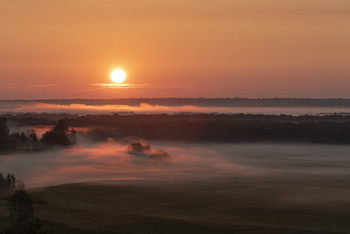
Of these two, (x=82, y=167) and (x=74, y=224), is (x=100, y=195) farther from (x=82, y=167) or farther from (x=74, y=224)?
(x=82, y=167)

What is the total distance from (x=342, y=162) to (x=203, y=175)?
49.3m

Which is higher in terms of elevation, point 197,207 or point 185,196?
point 185,196

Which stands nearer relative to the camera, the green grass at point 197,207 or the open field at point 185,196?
the green grass at point 197,207

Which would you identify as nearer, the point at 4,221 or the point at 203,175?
the point at 4,221

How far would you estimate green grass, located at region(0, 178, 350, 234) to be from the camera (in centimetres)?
7494

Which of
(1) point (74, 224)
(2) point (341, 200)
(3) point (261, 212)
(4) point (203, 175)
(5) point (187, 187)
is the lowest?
(1) point (74, 224)

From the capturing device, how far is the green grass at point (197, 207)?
74938mm

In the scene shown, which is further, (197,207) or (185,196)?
(185,196)

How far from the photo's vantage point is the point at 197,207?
324ft

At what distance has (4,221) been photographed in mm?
76500

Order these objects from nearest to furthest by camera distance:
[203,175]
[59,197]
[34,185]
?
[59,197] < [34,185] < [203,175]

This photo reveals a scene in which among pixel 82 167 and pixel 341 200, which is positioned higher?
pixel 82 167

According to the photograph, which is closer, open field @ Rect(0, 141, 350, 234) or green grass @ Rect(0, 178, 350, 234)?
green grass @ Rect(0, 178, 350, 234)

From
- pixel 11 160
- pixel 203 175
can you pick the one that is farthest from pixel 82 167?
pixel 203 175
